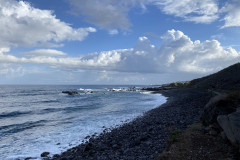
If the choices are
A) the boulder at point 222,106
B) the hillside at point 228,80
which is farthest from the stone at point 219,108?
the hillside at point 228,80

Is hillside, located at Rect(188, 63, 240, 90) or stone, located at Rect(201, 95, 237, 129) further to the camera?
hillside, located at Rect(188, 63, 240, 90)

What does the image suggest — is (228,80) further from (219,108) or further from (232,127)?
(232,127)

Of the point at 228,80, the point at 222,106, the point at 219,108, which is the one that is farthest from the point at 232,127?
the point at 228,80

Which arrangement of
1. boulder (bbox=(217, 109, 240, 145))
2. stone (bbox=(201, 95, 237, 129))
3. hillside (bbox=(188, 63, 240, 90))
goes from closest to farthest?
1. boulder (bbox=(217, 109, 240, 145))
2. stone (bbox=(201, 95, 237, 129))
3. hillside (bbox=(188, 63, 240, 90))

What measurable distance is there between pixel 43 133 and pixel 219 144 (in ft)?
57.0

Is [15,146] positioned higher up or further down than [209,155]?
further down

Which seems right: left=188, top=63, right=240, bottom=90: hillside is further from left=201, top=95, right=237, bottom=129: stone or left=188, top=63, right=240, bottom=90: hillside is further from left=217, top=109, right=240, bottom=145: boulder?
left=217, top=109, right=240, bottom=145: boulder

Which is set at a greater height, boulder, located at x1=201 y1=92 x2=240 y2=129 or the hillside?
the hillside

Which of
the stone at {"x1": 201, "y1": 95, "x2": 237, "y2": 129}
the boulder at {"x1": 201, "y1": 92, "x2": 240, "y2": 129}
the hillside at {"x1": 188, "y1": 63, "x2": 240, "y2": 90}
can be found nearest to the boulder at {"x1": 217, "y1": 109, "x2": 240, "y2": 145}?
the stone at {"x1": 201, "y1": 95, "x2": 237, "y2": 129}

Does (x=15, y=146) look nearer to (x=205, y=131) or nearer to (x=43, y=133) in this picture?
(x=43, y=133)

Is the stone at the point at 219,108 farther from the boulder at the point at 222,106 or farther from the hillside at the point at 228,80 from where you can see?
the hillside at the point at 228,80

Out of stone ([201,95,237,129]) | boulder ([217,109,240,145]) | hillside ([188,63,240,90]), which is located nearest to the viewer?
boulder ([217,109,240,145])

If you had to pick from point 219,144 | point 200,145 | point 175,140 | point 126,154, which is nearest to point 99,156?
point 126,154

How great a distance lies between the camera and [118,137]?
45.5 feet
